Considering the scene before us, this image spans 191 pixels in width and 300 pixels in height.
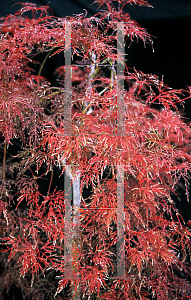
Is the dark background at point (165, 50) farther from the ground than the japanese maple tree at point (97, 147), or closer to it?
farther from the ground

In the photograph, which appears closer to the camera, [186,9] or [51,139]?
[51,139]

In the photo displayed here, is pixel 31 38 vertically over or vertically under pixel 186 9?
under

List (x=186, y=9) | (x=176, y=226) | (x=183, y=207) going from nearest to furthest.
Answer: (x=176, y=226) → (x=186, y=9) → (x=183, y=207)

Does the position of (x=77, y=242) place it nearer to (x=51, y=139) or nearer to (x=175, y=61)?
(x=51, y=139)

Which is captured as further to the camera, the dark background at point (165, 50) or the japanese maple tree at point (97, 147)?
the dark background at point (165, 50)

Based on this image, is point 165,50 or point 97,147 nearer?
point 97,147

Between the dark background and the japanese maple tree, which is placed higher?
the dark background

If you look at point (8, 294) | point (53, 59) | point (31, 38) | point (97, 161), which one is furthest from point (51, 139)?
point (8, 294)

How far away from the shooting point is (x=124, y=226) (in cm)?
139

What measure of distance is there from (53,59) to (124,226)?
1.50m

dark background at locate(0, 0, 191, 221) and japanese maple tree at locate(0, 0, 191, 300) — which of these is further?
dark background at locate(0, 0, 191, 221)

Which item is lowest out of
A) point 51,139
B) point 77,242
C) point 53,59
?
point 77,242

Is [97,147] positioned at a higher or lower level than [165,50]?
lower

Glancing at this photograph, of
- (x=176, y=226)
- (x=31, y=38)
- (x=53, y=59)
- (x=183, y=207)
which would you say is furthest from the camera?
(x=53, y=59)
